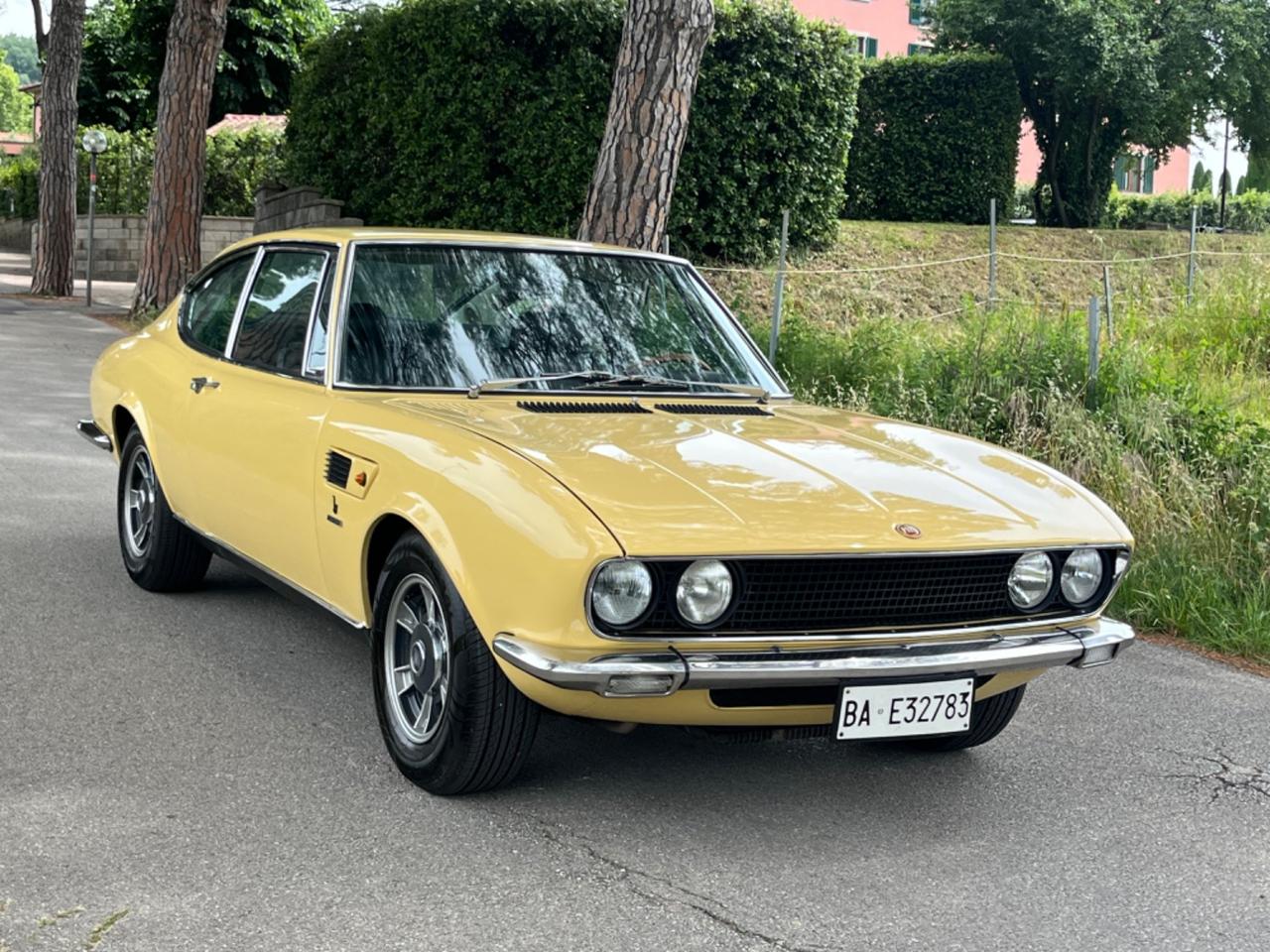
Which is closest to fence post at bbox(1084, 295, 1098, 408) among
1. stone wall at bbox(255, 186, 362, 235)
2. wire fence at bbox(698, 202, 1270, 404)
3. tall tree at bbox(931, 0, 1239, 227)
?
wire fence at bbox(698, 202, 1270, 404)

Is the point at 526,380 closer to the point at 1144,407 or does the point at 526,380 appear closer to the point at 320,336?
the point at 320,336

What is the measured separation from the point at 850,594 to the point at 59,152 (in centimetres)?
2632

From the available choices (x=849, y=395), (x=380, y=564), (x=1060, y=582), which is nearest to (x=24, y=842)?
(x=380, y=564)

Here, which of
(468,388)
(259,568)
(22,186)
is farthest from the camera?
→ (22,186)

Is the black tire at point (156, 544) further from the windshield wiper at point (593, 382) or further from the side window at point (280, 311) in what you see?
the windshield wiper at point (593, 382)

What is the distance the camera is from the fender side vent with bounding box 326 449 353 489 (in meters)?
4.49

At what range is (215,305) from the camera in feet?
20.2

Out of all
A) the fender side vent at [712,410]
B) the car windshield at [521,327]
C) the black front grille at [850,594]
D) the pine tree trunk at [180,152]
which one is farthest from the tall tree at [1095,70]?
the black front grille at [850,594]

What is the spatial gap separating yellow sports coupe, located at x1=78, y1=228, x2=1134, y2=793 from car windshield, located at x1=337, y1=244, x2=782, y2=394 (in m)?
0.01

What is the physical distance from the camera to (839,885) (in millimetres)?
3689

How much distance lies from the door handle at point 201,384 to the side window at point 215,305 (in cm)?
15

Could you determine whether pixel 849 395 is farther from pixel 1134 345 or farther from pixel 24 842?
pixel 24 842

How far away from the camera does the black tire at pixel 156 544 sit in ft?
20.1

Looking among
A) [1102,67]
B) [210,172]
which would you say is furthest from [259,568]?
[210,172]
